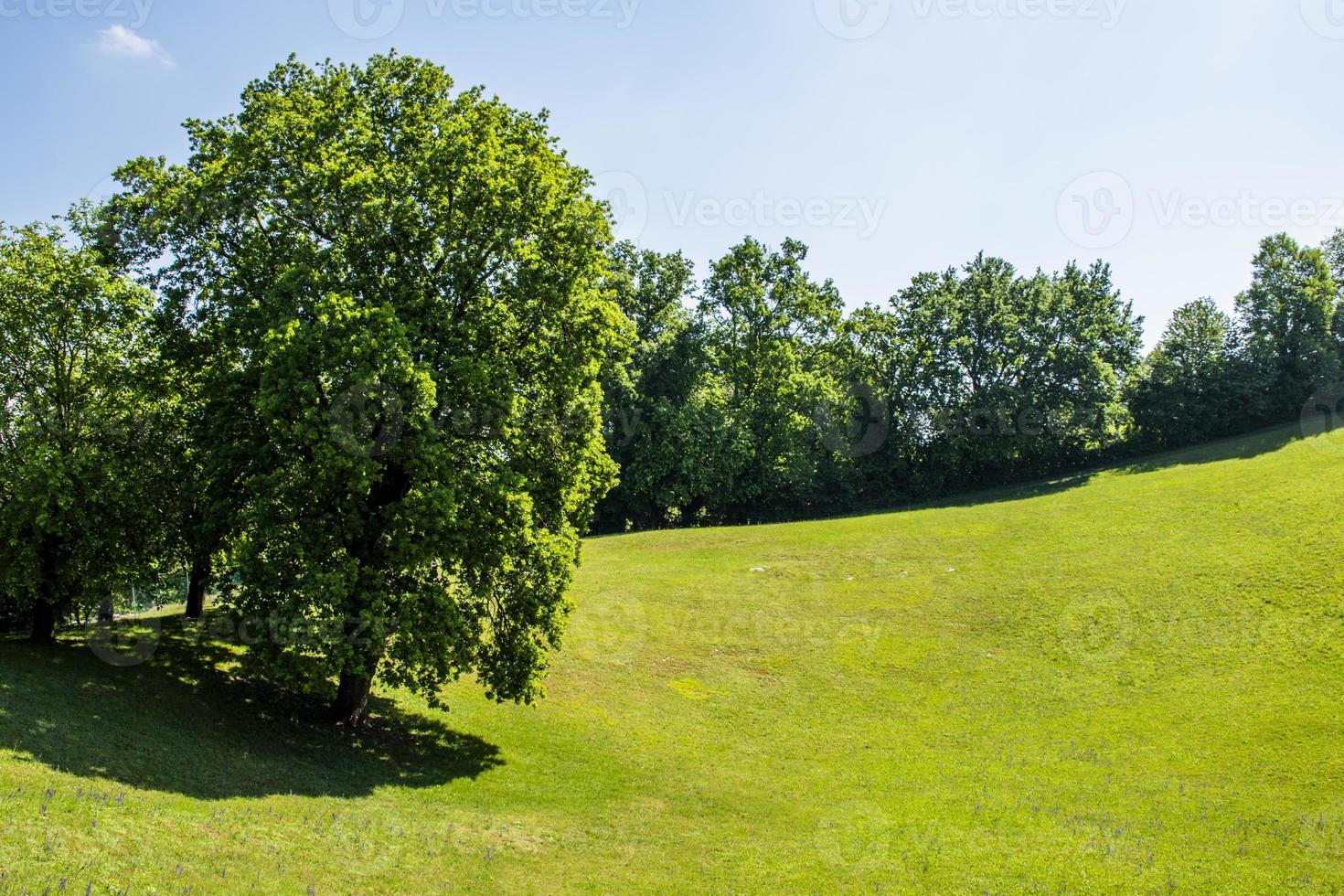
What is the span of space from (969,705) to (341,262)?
27.9 m

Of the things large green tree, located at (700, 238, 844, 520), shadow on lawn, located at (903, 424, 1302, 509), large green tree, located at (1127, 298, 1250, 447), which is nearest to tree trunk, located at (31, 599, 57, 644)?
large green tree, located at (700, 238, 844, 520)

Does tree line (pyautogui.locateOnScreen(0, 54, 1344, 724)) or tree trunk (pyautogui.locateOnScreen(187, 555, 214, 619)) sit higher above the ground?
tree line (pyautogui.locateOnScreen(0, 54, 1344, 724))

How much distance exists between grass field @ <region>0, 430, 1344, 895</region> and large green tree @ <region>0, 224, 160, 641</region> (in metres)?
2.79

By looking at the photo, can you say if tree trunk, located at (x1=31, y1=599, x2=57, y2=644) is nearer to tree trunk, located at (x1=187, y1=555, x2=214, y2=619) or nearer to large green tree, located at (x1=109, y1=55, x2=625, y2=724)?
tree trunk, located at (x1=187, y1=555, x2=214, y2=619)

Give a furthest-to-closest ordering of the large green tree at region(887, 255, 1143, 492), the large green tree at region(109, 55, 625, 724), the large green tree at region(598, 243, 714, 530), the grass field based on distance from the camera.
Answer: the large green tree at region(887, 255, 1143, 492)
the large green tree at region(598, 243, 714, 530)
the large green tree at region(109, 55, 625, 724)
the grass field

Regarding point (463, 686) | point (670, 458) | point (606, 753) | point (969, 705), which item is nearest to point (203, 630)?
point (463, 686)

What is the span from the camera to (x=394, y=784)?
845 inches

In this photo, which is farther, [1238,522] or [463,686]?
[1238,522]

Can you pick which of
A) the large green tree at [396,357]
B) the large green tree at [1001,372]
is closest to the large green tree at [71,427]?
the large green tree at [396,357]

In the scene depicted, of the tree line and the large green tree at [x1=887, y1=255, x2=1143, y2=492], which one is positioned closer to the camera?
the tree line

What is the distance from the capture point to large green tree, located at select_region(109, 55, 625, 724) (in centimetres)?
2148

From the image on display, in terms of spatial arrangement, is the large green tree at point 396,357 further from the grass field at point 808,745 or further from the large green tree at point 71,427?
the grass field at point 808,745

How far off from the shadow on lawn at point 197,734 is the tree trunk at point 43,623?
594mm

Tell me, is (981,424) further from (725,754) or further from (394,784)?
(394,784)
